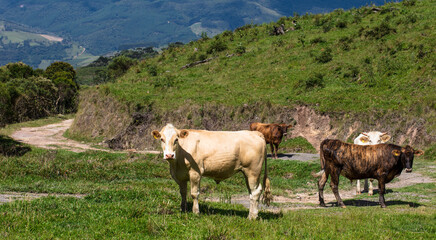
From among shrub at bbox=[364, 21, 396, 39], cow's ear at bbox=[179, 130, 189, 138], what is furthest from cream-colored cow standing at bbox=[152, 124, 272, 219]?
shrub at bbox=[364, 21, 396, 39]

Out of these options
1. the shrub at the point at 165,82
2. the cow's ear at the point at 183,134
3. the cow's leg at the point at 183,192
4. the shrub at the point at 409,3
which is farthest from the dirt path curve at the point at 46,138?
the shrub at the point at 409,3

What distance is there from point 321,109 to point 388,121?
579cm

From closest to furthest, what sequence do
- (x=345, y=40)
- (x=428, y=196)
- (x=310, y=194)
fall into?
(x=428, y=196) < (x=310, y=194) < (x=345, y=40)

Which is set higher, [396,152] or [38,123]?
[396,152]

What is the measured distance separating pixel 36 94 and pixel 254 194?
68612mm

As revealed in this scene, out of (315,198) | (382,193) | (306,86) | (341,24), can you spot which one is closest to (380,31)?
(341,24)

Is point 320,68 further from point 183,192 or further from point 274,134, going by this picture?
point 183,192

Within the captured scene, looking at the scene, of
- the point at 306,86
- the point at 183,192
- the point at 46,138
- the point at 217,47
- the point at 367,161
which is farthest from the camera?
the point at 217,47

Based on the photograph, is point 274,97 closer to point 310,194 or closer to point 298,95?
point 298,95

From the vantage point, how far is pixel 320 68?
138 ft

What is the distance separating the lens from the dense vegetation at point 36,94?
65.6 m

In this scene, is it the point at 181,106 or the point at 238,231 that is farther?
the point at 181,106

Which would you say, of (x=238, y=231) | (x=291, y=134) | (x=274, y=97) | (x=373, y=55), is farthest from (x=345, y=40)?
(x=238, y=231)

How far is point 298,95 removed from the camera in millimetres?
37469
